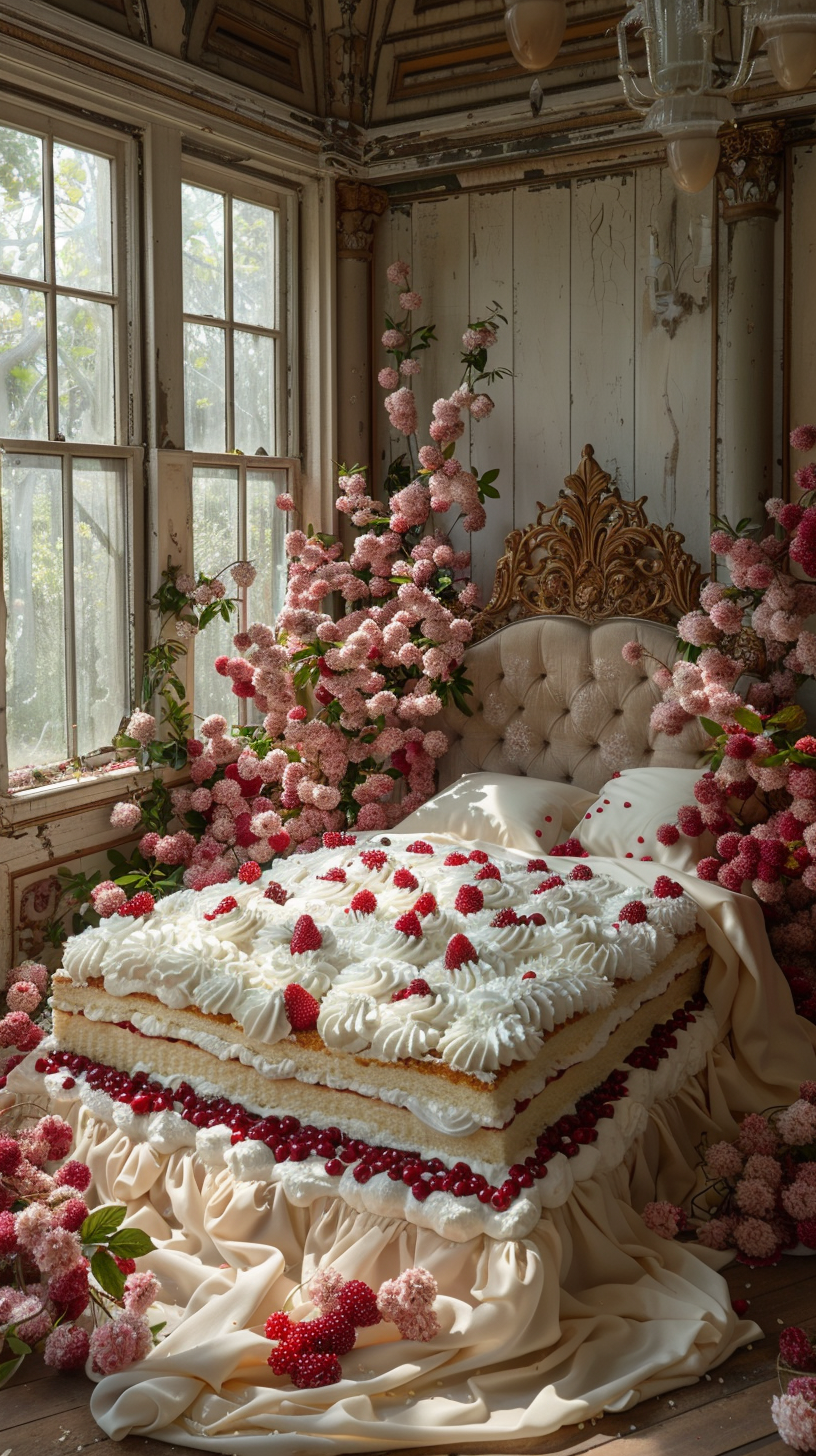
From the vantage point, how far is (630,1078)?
8.98ft

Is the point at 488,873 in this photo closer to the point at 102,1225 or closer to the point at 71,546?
the point at 102,1225

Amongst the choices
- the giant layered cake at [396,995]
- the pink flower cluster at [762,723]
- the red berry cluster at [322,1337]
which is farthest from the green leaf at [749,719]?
the red berry cluster at [322,1337]

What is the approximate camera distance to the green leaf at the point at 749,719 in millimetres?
3424

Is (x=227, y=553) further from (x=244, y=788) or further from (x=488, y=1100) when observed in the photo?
(x=488, y=1100)

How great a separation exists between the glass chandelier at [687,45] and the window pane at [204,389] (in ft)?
7.00

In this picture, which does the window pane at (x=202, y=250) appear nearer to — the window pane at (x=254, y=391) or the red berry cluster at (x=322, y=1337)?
the window pane at (x=254, y=391)

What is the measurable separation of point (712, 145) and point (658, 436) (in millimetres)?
1895

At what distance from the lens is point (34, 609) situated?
3543 millimetres

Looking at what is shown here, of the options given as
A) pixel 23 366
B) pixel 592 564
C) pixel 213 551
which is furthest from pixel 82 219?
pixel 592 564

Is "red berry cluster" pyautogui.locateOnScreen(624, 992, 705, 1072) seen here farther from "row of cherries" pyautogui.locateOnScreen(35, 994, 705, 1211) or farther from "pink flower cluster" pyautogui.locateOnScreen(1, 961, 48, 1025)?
"pink flower cluster" pyautogui.locateOnScreen(1, 961, 48, 1025)

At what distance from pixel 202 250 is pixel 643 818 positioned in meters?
2.28

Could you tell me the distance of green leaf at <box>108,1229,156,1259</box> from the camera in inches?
91.2

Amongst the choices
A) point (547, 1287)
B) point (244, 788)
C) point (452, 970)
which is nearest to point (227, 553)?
point (244, 788)

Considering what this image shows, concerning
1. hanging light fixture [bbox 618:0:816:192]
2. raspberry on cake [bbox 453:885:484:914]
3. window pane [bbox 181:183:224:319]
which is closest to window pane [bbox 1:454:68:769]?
window pane [bbox 181:183:224:319]
